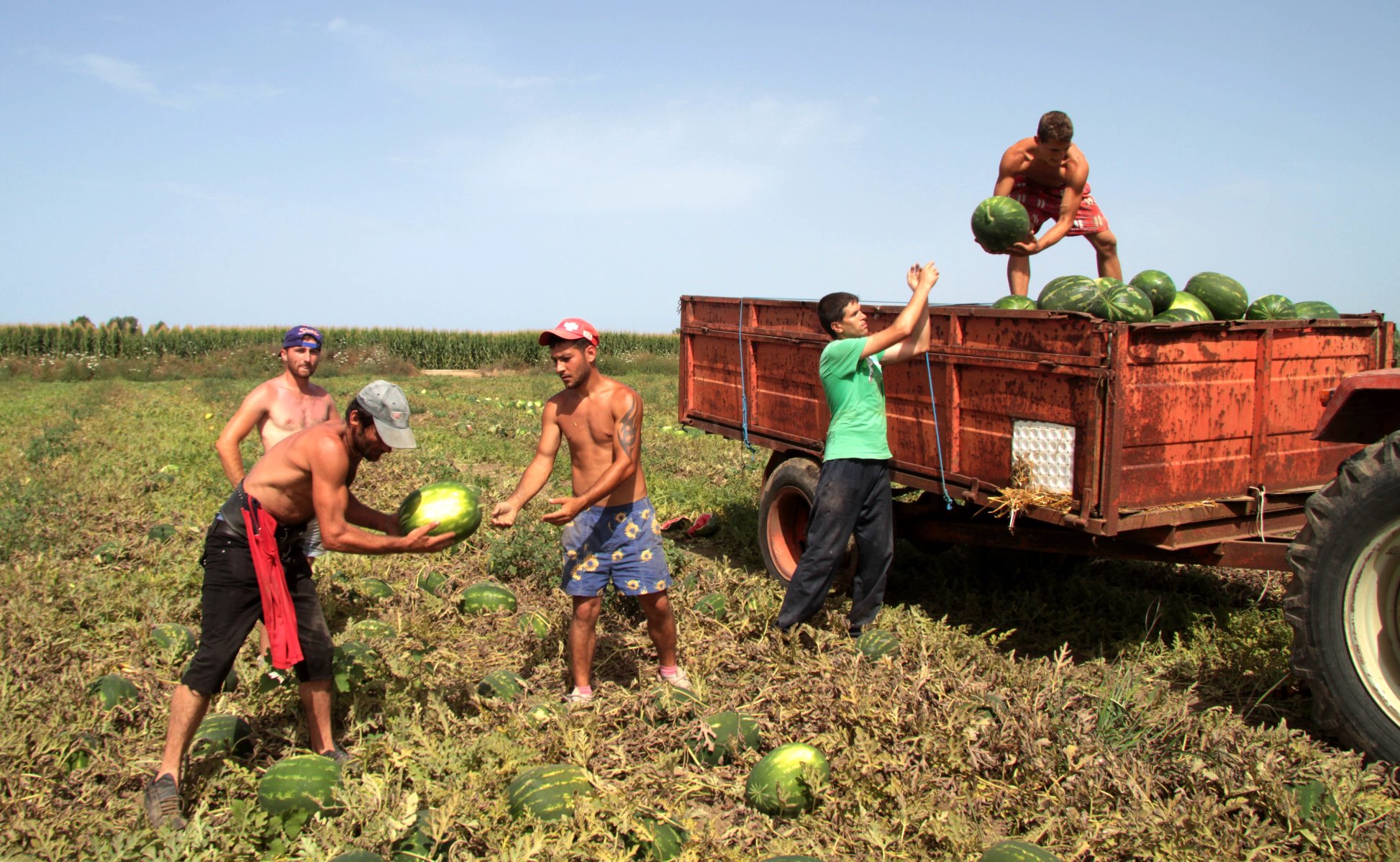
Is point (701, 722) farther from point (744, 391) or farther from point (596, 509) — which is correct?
point (744, 391)

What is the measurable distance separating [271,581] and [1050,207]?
6.14m

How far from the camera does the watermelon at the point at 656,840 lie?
3670 mm

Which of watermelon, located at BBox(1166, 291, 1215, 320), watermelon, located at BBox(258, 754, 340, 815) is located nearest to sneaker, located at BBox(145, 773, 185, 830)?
watermelon, located at BBox(258, 754, 340, 815)

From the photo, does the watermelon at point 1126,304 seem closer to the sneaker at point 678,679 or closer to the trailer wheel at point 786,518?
the trailer wheel at point 786,518

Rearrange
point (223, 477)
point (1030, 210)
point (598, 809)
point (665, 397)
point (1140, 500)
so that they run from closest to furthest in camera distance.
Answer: point (598, 809), point (1140, 500), point (1030, 210), point (223, 477), point (665, 397)

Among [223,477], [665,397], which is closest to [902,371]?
[223,477]

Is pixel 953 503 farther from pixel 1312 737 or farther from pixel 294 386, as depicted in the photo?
pixel 294 386

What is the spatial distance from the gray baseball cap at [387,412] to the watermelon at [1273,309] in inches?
196

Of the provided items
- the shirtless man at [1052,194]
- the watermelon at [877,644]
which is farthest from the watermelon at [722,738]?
the shirtless man at [1052,194]

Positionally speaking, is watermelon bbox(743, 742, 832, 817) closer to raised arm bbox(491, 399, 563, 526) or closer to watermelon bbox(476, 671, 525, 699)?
watermelon bbox(476, 671, 525, 699)

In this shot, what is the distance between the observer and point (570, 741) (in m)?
4.41

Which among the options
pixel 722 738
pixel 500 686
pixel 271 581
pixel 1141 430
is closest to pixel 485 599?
pixel 500 686

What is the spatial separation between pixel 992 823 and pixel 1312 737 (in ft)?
6.12

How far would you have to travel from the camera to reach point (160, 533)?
8383mm
